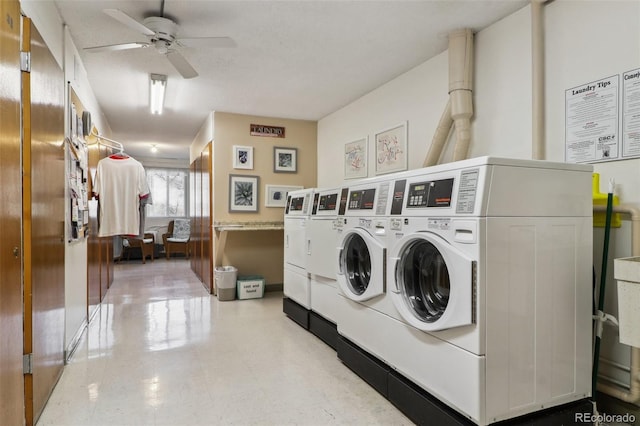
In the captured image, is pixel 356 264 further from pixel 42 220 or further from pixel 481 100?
pixel 42 220

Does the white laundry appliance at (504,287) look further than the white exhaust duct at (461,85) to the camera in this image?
No

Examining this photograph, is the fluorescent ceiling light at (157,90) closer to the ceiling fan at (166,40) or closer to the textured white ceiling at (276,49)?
the textured white ceiling at (276,49)

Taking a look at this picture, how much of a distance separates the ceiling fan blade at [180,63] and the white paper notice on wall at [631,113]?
302 centimetres

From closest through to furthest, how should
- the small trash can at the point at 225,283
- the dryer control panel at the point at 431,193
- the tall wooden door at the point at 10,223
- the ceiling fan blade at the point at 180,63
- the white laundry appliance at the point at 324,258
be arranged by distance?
the tall wooden door at the point at 10,223
the dryer control panel at the point at 431,193
the ceiling fan blade at the point at 180,63
the white laundry appliance at the point at 324,258
the small trash can at the point at 225,283

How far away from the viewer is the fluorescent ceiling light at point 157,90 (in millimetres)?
4027

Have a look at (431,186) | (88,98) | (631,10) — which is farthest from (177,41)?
(631,10)

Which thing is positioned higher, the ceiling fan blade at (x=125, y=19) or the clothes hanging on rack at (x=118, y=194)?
the ceiling fan blade at (x=125, y=19)

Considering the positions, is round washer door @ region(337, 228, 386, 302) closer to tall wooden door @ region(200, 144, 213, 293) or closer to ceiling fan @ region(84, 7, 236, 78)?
ceiling fan @ region(84, 7, 236, 78)

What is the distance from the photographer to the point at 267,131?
5.72 metres

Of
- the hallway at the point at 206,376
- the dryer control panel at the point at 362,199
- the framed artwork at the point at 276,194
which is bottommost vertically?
the hallway at the point at 206,376

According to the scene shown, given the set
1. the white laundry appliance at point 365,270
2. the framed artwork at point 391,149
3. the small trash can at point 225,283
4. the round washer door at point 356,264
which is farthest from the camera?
the small trash can at point 225,283

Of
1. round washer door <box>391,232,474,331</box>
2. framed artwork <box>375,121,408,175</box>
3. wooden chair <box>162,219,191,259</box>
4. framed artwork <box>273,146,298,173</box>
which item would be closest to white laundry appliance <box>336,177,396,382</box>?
round washer door <box>391,232,474,331</box>

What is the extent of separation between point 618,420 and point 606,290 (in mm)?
730

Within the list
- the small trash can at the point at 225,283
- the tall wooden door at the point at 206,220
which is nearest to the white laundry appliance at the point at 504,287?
the small trash can at the point at 225,283
